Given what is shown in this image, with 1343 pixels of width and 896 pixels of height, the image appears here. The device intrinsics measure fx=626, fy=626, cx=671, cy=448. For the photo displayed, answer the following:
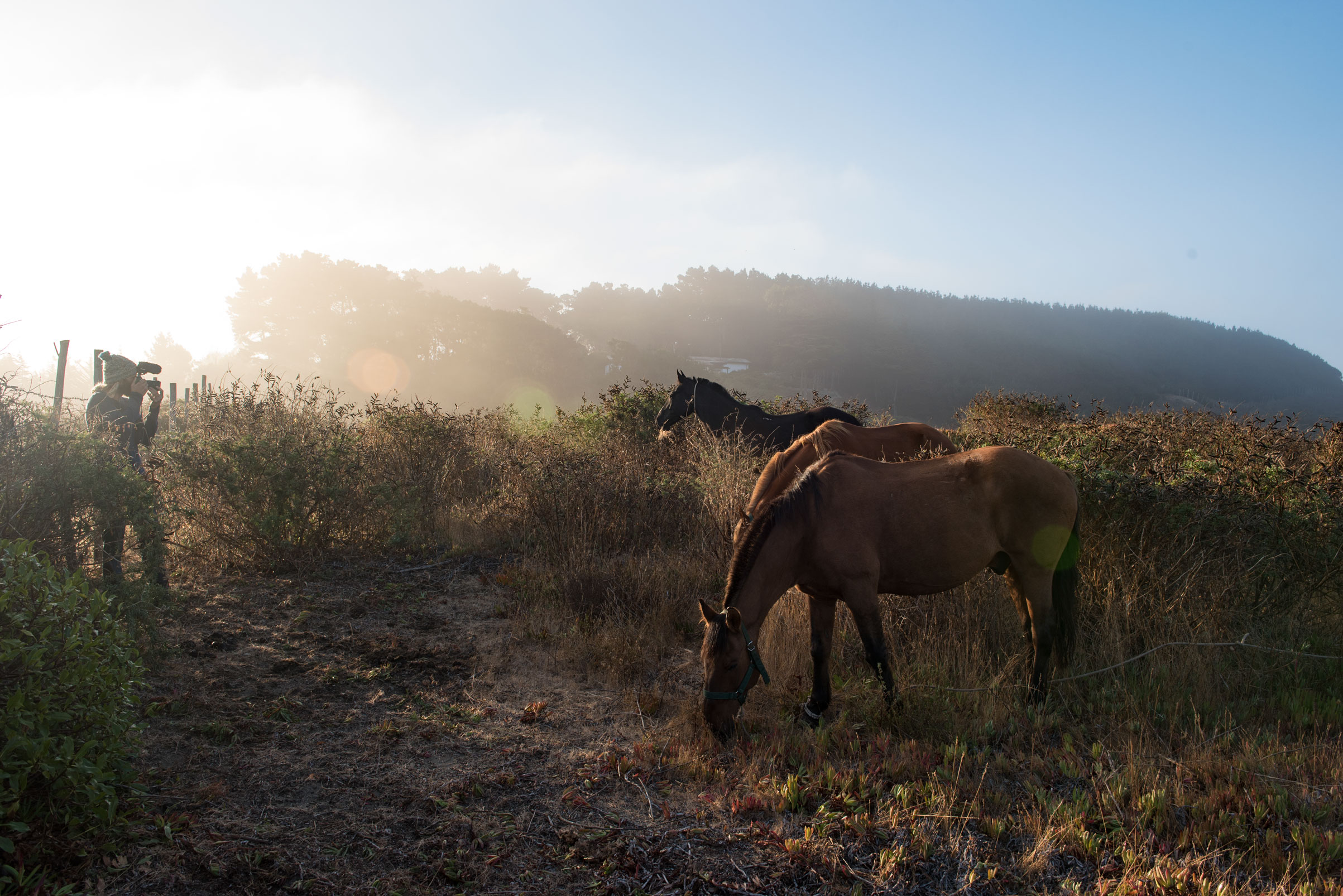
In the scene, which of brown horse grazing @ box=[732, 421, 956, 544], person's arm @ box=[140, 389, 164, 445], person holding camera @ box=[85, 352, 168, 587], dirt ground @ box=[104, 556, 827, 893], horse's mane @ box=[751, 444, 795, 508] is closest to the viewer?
dirt ground @ box=[104, 556, 827, 893]

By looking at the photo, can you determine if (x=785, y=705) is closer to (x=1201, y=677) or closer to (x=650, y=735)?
(x=650, y=735)

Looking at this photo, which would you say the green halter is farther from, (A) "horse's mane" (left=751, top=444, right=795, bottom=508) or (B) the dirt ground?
(A) "horse's mane" (left=751, top=444, right=795, bottom=508)

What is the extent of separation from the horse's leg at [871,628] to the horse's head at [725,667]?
71 centimetres

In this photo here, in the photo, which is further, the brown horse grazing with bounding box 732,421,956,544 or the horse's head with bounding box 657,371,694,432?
the horse's head with bounding box 657,371,694,432

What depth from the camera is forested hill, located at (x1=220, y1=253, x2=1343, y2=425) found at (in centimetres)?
4097

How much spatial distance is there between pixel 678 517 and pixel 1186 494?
4772 mm

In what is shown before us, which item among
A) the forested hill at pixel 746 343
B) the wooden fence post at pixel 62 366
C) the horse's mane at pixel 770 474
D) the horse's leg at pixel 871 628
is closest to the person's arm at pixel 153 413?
the wooden fence post at pixel 62 366

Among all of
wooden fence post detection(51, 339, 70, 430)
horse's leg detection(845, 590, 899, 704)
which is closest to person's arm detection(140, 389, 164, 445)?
wooden fence post detection(51, 339, 70, 430)

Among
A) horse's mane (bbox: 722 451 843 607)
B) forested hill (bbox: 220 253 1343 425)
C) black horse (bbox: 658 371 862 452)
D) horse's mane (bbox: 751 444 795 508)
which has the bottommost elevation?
horse's mane (bbox: 722 451 843 607)

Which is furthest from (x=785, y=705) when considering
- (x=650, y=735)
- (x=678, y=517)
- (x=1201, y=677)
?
(x=678, y=517)

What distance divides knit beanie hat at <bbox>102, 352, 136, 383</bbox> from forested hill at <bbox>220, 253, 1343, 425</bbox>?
23745 millimetres

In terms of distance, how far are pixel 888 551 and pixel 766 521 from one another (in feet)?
2.76

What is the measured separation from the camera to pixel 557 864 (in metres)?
2.82

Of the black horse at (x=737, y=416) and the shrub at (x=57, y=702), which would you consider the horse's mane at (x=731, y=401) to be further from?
the shrub at (x=57, y=702)
